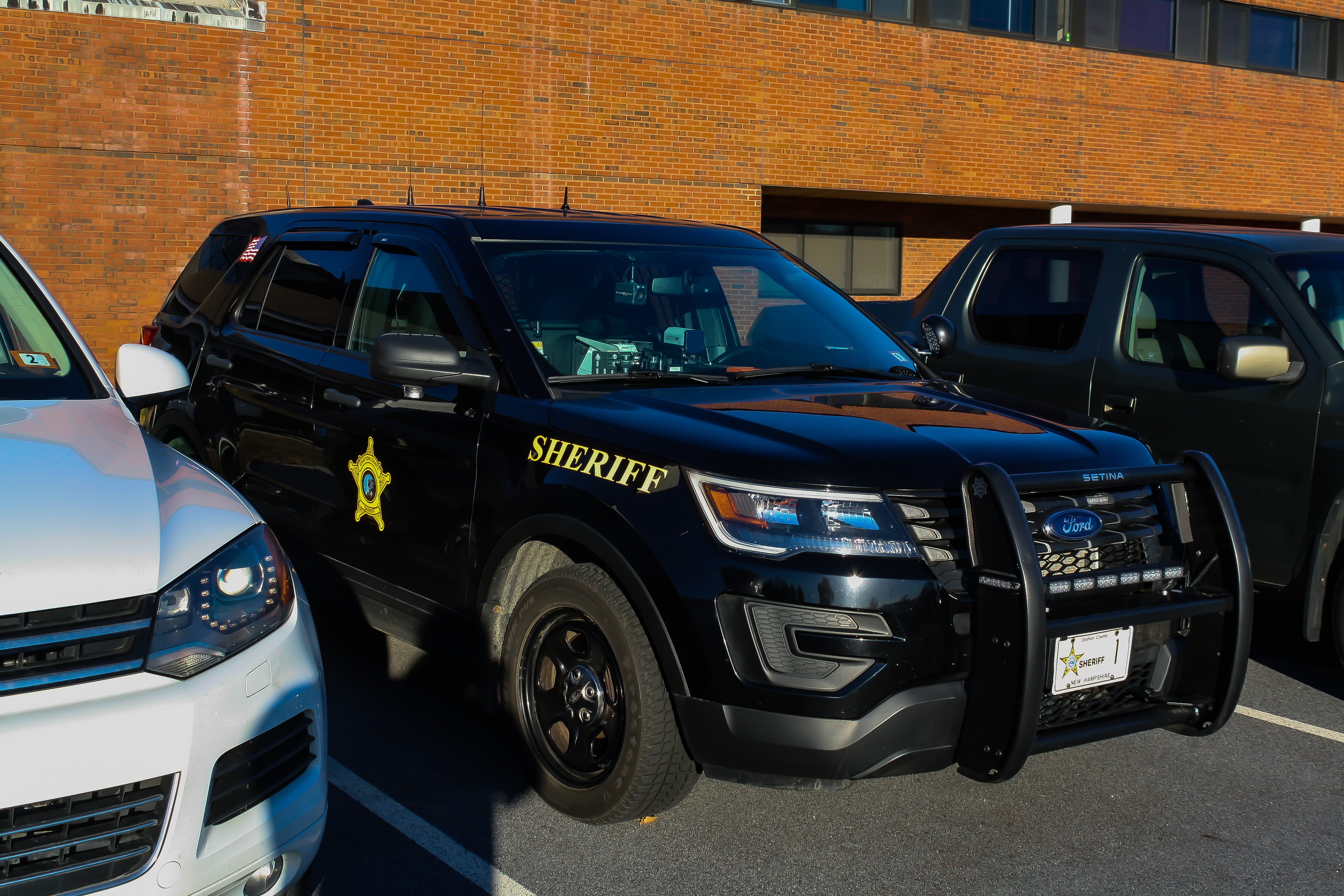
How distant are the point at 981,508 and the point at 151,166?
44.7 ft

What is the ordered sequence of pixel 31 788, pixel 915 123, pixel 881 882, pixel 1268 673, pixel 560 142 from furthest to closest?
pixel 915 123 → pixel 560 142 → pixel 1268 673 → pixel 881 882 → pixel 31 788

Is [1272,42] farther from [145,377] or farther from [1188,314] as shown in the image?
[145,377]

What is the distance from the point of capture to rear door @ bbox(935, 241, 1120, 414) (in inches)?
231

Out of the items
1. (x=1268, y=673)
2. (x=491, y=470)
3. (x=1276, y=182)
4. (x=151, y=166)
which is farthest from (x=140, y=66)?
(x=1276, y=182)

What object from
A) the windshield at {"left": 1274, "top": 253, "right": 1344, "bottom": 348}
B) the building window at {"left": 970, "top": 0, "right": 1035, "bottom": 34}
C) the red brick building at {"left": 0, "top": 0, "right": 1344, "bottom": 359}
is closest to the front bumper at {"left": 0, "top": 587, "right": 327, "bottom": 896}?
the windshield at {"left": 1274, "top": 253, "right": 1344, "bottom": 348}

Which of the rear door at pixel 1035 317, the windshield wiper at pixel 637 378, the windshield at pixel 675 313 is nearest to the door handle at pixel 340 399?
the windshield at pixel 675 313

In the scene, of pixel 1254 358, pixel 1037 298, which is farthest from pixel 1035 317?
pixel 1254 358

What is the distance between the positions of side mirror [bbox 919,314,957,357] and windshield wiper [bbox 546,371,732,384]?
4.80ft

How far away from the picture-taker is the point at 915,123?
1894 centimetres

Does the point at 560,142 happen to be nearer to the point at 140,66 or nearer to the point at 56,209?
the point at 140,66

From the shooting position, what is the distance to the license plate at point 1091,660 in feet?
9.91

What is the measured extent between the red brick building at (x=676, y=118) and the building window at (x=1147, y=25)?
2.2 inches

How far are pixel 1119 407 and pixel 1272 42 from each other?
20048mm

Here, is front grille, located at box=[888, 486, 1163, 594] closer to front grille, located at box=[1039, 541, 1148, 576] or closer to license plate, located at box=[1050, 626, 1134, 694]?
front grille, located at box=[1039, 541, 1148, 576]
